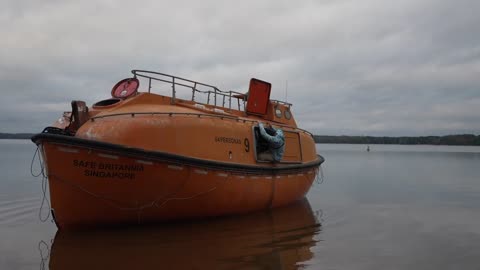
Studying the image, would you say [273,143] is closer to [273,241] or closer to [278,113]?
[278,113]

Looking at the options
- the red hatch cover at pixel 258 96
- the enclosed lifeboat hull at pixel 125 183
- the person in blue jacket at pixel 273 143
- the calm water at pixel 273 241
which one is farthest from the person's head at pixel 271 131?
the calm water at pixel 273 241

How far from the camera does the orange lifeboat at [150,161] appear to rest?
22.6 feet

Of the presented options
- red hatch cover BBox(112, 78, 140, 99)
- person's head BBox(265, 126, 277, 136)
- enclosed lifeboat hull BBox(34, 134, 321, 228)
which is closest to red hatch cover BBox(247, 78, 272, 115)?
person's head BBox(265, 126, 277, 136)

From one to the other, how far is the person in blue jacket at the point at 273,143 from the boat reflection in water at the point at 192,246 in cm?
163

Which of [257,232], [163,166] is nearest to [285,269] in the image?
[257,232]

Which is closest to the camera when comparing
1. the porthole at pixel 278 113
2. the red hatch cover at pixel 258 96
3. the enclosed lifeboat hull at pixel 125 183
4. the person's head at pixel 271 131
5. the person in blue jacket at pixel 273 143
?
the enclosed lifeboat hull at pixel 125 183

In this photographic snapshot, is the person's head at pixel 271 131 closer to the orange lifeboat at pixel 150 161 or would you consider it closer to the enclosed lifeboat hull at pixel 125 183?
the orange lifeboat at pixel 150 161

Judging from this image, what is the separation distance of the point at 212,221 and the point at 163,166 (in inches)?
76.1

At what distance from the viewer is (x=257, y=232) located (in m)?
7.97

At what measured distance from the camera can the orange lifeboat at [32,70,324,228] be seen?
271 inches

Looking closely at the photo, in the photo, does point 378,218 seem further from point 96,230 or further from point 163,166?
point 96,230

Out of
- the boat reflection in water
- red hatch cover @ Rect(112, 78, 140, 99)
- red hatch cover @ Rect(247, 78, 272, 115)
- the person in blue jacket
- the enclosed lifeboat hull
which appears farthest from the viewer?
red hatch cover @ Rect(247, 78, 272, 115)

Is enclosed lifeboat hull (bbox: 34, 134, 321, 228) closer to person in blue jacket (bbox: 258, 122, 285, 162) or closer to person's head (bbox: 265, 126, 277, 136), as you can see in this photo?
person in blue jacket (bbox: 258, 122, 285, 162)

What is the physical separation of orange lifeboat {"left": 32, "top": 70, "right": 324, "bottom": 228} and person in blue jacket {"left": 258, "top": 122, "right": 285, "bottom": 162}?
0.58 ft
